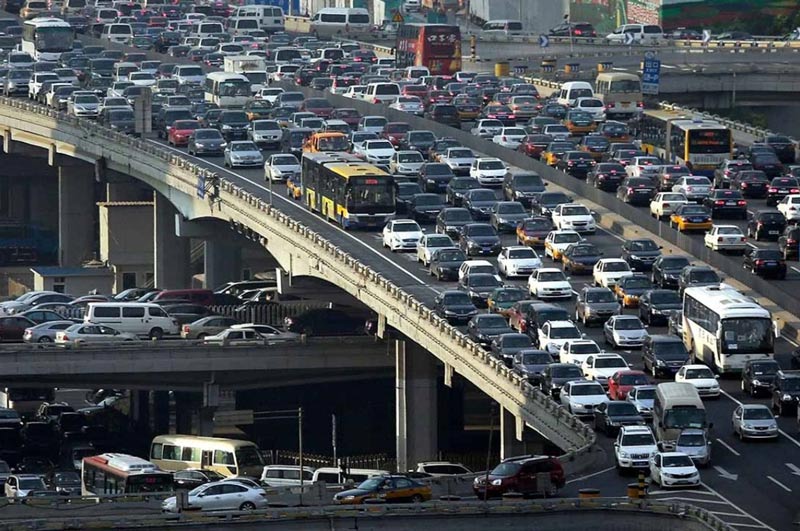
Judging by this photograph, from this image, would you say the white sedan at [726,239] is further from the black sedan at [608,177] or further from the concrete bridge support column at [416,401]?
the black sedan at [608,177]

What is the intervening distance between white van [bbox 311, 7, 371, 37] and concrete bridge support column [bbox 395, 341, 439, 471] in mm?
97900

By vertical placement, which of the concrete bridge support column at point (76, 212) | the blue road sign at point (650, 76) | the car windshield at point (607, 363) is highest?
the blue road sign at point (650, 76)

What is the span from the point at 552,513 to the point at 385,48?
122 m

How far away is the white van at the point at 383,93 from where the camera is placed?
140 meters

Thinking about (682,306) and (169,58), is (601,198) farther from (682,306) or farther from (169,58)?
(169,58)

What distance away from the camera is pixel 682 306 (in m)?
80.4

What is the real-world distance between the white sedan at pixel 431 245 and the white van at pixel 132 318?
486 inches

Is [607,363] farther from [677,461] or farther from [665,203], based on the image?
[665,203]

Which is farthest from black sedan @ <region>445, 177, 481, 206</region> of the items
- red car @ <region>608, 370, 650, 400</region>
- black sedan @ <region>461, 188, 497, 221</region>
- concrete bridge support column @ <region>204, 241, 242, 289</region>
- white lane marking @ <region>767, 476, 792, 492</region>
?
white lane marking @ <region>767, 476, 792, 492</region>

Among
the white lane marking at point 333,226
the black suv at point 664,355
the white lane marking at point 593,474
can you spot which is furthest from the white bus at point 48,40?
the white lane marking at point 593,474

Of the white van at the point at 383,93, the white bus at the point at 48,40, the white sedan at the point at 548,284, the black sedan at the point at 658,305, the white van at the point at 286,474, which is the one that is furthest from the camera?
the white bus at the point at 48,40

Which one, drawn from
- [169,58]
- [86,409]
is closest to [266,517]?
[86,409]

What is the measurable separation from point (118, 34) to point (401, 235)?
9187 cm

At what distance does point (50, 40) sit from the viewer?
170m
